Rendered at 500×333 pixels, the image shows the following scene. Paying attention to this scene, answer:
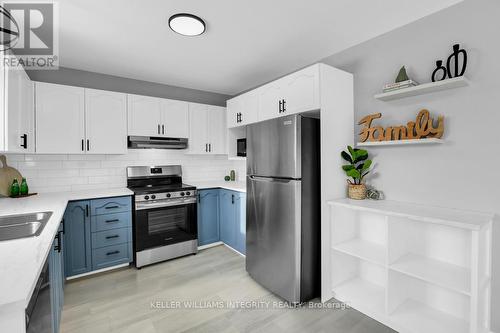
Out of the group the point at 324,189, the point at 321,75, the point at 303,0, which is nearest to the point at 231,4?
the point at 303,0

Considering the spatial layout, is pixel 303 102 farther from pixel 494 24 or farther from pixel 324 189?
pixel 494 24

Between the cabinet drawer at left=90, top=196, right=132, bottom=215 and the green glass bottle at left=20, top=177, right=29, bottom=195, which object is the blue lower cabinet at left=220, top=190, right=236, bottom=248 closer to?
the cabinet drawer at left=90, top=196, right=132, bottom=215

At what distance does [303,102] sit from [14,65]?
2.48 m

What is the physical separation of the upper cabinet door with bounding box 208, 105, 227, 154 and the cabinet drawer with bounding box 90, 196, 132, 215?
148cm

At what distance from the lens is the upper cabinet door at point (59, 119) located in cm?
274

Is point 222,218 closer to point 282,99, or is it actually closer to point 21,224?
point 282,99

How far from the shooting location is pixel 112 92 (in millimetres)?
3145

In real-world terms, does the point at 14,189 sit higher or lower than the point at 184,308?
higher

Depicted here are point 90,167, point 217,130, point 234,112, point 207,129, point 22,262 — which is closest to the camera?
point 22,262

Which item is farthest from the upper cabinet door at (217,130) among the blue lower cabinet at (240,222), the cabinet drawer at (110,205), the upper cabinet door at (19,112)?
the upper cabinet door at (19,112)

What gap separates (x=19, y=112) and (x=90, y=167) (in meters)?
1.24

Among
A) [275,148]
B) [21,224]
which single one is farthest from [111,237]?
[275,148]

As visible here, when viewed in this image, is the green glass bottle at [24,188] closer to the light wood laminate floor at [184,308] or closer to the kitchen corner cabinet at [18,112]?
the kitchen corner cabinet at [18,112]

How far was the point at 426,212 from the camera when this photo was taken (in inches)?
71.6
